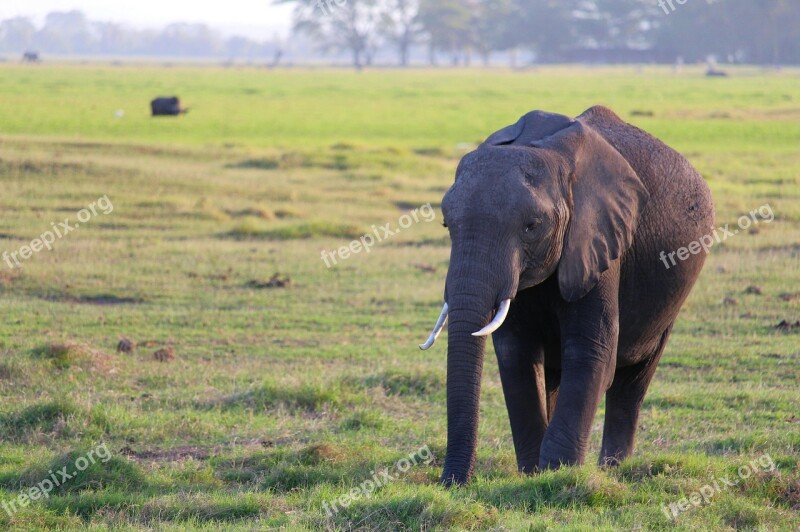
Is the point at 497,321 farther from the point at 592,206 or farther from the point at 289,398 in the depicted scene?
the point at 289,398

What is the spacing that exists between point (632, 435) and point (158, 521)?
3194 mm

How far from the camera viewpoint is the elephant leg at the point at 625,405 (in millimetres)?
7477

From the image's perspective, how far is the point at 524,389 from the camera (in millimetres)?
6582

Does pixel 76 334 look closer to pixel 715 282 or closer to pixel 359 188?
pixel 715 282

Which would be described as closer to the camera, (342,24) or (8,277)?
(8,277)

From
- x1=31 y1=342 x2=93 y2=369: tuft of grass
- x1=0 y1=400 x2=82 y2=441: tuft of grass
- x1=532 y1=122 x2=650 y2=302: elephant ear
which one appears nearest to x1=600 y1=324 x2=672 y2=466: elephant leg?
x1=532 y1=122 x2=650 y2=302: elephant ear

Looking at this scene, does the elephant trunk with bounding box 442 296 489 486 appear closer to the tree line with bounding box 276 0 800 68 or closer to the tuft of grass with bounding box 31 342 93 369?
the tuft of grass with bounding box 31 342 93 369

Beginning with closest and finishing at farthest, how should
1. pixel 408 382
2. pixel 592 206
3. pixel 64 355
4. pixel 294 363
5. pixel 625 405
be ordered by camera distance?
1. pixel 592 206
2. pixel 625 405
3. pixel 408 382
4. pixel 64 355
5. pixel 294 363

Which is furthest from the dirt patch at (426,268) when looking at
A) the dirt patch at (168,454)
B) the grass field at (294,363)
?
the dirt patch at (168,454)

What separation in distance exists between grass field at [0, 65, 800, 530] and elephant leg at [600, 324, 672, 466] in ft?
1.26

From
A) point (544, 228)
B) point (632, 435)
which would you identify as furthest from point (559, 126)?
point (632, 435)

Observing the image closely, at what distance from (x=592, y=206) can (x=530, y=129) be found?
58 cm

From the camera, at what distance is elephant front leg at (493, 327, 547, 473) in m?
6.54

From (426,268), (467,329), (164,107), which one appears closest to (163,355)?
(467,329)
